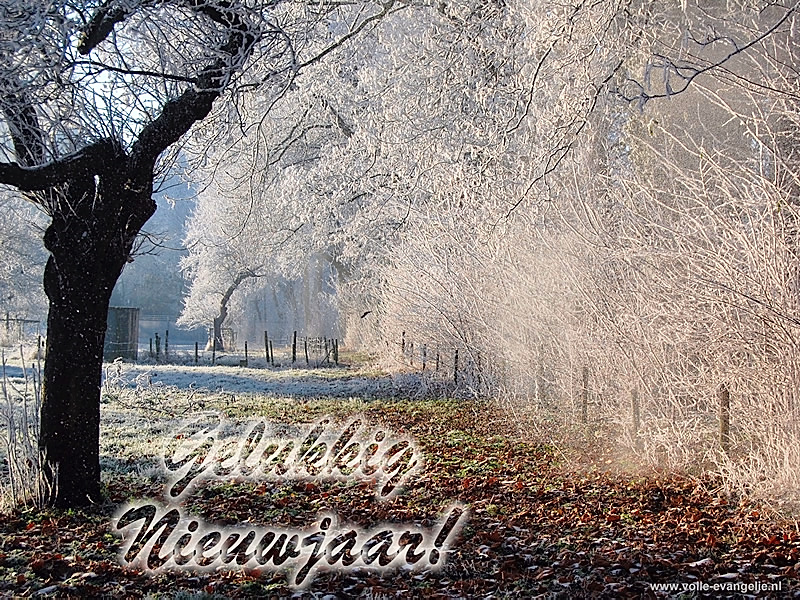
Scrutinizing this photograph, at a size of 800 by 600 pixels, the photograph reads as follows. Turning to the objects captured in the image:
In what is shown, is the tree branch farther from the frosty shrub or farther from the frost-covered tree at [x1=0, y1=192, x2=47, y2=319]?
the frost-covered tree at [x1=0, y1=192, x2=47, y2=319]

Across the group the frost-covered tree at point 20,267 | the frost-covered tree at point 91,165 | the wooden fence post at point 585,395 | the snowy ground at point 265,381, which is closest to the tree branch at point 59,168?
the frost-covered tree at point 91,165

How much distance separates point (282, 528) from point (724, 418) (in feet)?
11.6

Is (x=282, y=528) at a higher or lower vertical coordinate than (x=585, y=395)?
lower

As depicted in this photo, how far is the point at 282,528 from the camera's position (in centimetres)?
498

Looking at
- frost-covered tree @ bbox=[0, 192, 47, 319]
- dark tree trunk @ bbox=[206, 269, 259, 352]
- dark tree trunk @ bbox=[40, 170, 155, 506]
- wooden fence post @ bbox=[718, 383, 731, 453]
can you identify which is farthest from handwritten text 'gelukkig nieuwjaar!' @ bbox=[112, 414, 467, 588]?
frost-covered tree @ bbox=[0, 192, 47, 319]

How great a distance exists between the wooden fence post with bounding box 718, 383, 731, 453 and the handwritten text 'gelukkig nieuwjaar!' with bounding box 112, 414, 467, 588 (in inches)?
84.0

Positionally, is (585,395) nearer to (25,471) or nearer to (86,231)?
(86,231)

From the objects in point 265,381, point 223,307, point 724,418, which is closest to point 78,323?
point 724,418

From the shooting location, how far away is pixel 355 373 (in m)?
17.4

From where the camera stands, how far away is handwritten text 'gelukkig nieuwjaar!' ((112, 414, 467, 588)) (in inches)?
171

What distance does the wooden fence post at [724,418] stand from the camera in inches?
221

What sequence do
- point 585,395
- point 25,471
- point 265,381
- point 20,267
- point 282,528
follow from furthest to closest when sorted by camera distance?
point 20,267 → point 265,381 → point 585,395 → point 25,471 → point 282,528

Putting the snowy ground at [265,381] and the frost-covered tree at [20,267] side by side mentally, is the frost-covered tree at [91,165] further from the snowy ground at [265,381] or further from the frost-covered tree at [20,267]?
the frost-covered tree at [20,267]

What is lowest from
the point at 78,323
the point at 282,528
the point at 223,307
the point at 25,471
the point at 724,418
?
the point at 282,528
